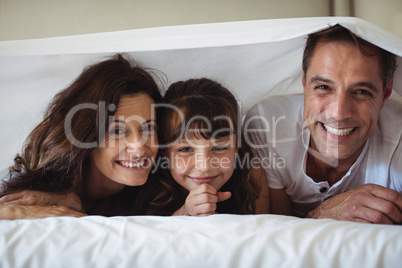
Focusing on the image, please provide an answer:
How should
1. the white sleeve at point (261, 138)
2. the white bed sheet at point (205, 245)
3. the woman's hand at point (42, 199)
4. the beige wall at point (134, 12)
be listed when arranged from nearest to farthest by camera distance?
1. the white bed sheet at point (205, 245)
2. the woman's hand at point (42, 199)
3. the white sleeve at point (261, 138)
4. the beige wall at point (134, 12)

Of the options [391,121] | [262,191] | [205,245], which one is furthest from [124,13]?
[205,245]

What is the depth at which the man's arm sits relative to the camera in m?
0.86

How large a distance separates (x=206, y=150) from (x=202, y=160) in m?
0.03

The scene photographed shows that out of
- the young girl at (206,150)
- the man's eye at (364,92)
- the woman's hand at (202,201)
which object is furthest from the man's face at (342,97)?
the woman's hand at (202,201)

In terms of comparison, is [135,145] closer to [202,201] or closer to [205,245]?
[202,201]

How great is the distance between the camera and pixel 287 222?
74cm

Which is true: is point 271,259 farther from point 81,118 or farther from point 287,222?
point 81,118

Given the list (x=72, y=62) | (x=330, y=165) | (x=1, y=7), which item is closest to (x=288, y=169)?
(x=330, y=165)

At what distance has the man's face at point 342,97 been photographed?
986mm

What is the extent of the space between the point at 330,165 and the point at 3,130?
101cm

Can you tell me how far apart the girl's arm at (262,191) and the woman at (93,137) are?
314 mm

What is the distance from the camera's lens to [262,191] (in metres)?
1.16

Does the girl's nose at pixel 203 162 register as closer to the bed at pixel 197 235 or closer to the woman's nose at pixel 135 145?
the woman's nose at pixel 135 145

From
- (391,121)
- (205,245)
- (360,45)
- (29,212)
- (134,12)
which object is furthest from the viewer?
(134,12)
